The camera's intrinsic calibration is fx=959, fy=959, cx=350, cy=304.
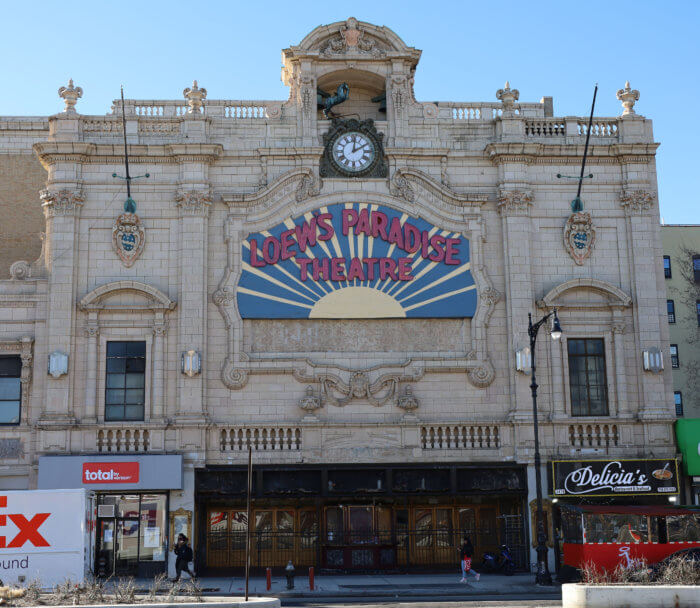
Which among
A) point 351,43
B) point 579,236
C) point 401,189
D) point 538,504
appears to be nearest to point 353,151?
point 401,189

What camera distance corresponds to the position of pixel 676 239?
58875 mm

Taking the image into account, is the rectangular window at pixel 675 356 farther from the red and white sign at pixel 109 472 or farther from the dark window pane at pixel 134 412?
the red and white sign at pixel 109 472

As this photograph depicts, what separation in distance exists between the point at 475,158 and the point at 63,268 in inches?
643

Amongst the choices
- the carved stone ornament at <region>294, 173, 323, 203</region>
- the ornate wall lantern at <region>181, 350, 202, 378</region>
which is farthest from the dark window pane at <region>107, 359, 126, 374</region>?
the carved stone ornament at <region>294, 173, 323, 203</region>

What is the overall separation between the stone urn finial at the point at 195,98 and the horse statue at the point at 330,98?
15.3 ft

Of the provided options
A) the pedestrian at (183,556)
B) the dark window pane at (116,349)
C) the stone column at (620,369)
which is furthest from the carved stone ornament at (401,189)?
the pedestrian at (183,556)

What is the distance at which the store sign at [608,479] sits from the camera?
113 ft

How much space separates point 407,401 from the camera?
35.2m

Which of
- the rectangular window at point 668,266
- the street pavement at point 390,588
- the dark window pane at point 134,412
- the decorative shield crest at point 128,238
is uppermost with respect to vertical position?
the rectangular window at point 668,266

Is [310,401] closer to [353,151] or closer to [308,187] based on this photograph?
[308,187]

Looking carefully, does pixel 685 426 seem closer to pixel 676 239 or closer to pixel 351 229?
pixel 351 229

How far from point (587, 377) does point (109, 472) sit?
18011 millimetres

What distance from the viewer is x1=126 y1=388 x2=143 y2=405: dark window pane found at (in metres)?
35.3

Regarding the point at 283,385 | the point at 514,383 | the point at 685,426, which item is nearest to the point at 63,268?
the point at 283,385
